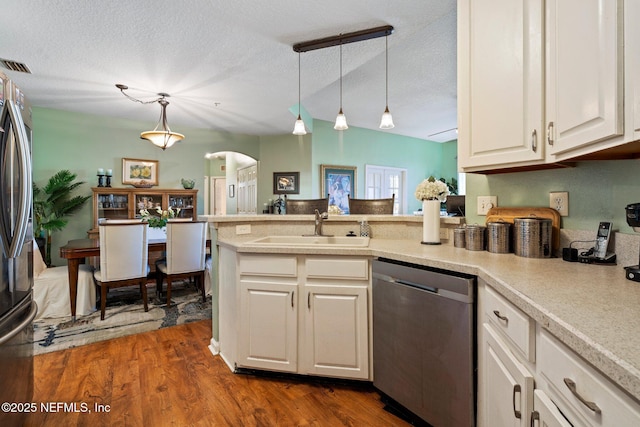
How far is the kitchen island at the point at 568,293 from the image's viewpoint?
538 mm

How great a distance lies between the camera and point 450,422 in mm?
1303

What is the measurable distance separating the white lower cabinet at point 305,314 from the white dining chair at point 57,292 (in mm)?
2203

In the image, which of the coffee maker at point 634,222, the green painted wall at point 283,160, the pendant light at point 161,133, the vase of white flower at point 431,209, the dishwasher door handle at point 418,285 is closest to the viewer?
the coffee maker at point 634,222

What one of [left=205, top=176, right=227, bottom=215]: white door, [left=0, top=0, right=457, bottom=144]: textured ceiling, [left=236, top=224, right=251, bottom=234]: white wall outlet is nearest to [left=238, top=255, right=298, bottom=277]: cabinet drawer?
[left=236, top=224, right=251, bottom=234]: white wall outlet

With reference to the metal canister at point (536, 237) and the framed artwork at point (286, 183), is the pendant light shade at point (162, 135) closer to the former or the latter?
the framed artwork at point (286, 183)

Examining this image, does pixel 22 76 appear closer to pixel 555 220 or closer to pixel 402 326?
pixel 402 326

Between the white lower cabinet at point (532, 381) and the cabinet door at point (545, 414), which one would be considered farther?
the cabinet door at point (545, 414)

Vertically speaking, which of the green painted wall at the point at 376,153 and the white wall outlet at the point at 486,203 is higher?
the green painted wall at the point at 376,153

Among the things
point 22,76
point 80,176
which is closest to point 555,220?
point 22,76

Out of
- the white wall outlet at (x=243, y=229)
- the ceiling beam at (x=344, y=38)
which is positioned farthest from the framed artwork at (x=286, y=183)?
the white wall outlet at (x=243, y=229)

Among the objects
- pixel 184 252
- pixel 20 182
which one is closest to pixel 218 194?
pixel 184 252

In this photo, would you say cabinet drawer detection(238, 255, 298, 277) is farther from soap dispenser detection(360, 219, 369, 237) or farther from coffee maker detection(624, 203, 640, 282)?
coffee maker detection(624, 203, 640, 282)

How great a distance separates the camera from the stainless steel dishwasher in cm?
125

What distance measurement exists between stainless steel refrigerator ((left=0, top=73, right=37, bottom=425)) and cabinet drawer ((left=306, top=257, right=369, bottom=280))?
134 cm
